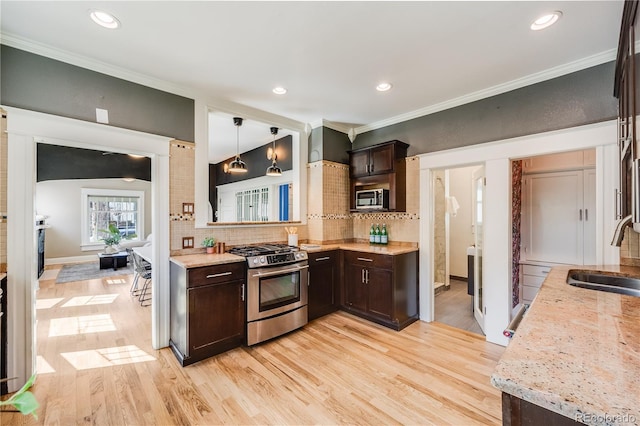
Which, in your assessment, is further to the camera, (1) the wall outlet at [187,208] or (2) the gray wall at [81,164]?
(2) the gray wall at [81,164]

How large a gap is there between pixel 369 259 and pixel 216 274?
1789 millimetres

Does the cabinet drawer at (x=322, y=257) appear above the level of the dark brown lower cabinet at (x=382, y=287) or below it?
above

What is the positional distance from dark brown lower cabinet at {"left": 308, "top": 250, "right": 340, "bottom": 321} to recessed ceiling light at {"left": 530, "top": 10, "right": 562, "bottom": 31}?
284 cm

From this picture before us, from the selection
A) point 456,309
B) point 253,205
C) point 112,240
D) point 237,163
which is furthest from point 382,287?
point 112,240

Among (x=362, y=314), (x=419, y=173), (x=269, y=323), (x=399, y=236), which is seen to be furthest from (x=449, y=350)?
(x=419, y=173)

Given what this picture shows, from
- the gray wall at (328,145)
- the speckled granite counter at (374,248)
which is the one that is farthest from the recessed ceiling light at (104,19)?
the speckled granite counter at (374,248)

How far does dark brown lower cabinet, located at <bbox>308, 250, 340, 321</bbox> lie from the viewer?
3.45 metres

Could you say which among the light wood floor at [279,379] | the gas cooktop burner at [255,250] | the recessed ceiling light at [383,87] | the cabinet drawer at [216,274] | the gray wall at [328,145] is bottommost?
the light wood floor at [279,379]

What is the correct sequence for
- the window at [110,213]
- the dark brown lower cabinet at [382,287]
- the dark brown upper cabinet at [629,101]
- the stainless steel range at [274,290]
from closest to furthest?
the dark brown upper cabinet at [629,101]
the stainless steel range at [274,290]
the dark brown lower cabinet at [382,287]
the window at [110,213]

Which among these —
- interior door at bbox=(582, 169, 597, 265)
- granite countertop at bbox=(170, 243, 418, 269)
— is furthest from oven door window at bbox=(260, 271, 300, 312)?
interior door at bbox=(582, 169, 597, 265)

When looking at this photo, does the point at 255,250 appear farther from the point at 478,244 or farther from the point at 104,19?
the point at 478,244

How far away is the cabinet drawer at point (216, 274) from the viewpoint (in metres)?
2.52

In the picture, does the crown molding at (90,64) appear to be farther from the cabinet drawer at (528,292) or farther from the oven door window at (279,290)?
the cabinet drawer at (528,292)

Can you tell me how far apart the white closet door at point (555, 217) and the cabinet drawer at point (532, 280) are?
9.9 inches
